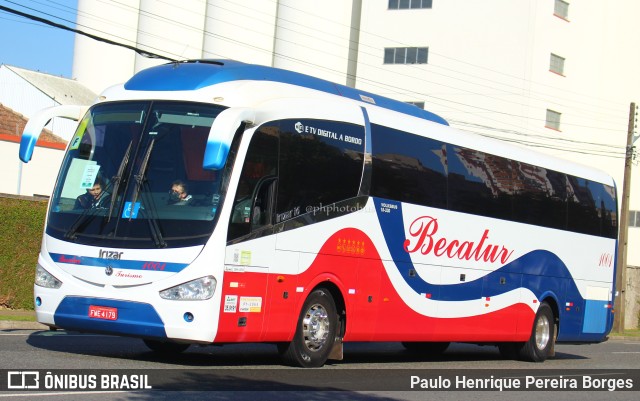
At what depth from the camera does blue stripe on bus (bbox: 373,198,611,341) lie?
613 inches

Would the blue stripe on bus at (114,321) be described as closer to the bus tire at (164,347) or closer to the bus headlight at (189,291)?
the bus headlight at (189,291)

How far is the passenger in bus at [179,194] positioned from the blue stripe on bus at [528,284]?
12.1 feet

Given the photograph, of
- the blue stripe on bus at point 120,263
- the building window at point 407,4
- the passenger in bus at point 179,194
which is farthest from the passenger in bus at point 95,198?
the building window at point 407,4

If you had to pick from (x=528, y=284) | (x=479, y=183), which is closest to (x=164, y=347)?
(x=479, y=183)

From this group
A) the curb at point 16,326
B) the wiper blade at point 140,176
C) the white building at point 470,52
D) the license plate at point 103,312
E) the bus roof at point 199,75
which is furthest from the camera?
the white building at point 470,52

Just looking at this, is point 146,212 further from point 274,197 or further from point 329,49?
point 329,49

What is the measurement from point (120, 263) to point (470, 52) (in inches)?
1760

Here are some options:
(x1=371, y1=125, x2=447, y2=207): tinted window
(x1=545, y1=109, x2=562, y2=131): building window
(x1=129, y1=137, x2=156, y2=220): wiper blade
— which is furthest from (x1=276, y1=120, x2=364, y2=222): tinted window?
(x1=545, y1=109, x2=562, y2=131): building window

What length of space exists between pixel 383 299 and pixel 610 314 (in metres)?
8.63

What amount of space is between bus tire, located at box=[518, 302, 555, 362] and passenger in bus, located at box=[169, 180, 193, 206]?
9372 mm

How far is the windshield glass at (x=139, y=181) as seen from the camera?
12242mm

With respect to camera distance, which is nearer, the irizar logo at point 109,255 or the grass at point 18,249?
the irizar logo at point 109,255

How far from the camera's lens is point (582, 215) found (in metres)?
20.9

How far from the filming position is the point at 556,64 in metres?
54.6
